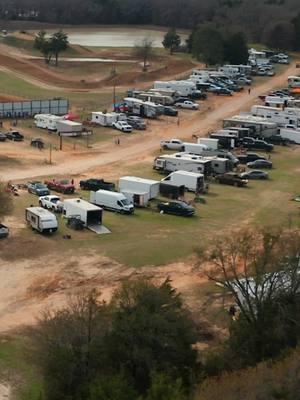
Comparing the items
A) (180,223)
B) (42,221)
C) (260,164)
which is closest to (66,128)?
(260,164)

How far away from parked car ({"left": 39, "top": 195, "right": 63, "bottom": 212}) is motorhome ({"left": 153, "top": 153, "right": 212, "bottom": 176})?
23.5 ft

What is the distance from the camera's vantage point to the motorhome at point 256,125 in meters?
39.1

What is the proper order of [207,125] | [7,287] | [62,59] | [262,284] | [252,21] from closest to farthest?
[262,284], [7,287], [207,125], [62,59], [252,21]

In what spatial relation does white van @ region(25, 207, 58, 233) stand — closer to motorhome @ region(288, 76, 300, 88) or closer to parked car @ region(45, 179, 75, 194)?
parked car @ region(45, 179, 75, 194)

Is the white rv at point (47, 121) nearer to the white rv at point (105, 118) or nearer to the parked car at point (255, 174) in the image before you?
the white rv at point (105, 118)

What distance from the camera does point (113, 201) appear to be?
78.4 feet

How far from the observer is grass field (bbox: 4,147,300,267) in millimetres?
20391

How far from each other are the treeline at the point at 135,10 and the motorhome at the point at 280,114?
43229mm

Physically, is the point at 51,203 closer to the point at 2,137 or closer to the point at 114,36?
the point at 2,137

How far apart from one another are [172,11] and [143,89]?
42612 millimetres

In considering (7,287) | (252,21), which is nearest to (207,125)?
(7,287)

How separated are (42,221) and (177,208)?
5.03 m

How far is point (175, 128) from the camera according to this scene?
40.8 meters

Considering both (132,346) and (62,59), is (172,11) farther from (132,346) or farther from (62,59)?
(132,346)
